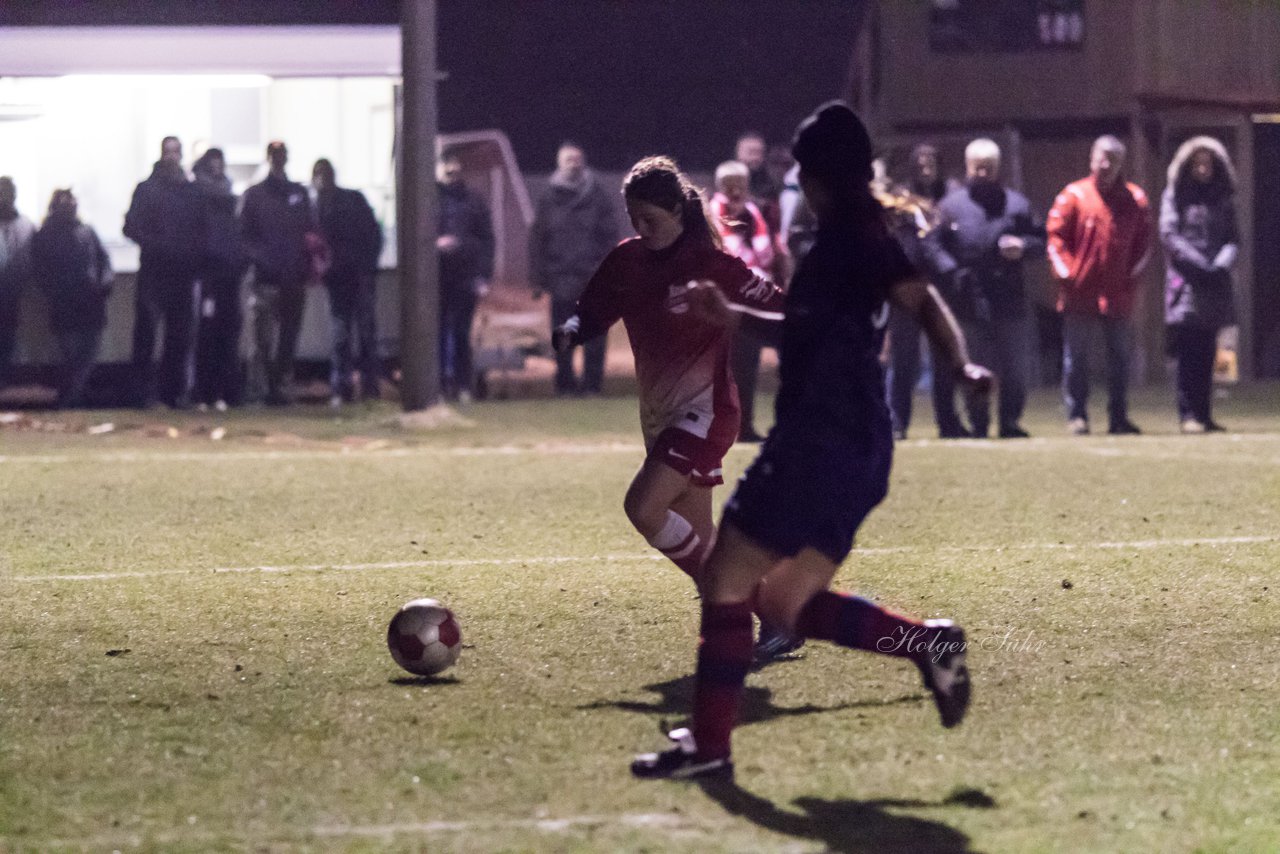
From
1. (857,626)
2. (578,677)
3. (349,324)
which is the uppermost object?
(349,324)

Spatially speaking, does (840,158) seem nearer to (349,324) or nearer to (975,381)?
(975,381)

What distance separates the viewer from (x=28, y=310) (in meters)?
18.7

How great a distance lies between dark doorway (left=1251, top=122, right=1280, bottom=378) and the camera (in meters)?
22.7

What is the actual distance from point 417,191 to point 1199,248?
6.03m

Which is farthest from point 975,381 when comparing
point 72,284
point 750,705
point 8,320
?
point 8,320

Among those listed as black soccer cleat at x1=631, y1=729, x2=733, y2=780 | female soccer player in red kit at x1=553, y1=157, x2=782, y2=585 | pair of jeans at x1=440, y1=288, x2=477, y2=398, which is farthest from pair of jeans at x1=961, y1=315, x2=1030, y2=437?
black soccer cleat at x1=631, y1=729, x2=733, y2=780

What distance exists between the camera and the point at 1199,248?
1502 centimetres

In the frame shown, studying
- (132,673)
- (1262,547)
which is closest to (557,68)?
(1262,547)

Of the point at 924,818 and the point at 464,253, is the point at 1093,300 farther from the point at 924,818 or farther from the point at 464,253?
the point at 924,818

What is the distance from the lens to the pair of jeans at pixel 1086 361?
15000mm

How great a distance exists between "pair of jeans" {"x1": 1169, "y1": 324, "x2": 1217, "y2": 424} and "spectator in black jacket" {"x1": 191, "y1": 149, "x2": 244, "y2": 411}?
817 centimetres

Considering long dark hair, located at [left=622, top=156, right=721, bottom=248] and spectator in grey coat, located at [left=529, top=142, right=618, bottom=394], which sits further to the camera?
spectator in grey coat, located at [left=529, top=142, right=618, bottom=394]

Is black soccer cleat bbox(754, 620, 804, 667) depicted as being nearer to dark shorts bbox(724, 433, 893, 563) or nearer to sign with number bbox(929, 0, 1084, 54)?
dark shorts bbox(724, 433, 893, 563)

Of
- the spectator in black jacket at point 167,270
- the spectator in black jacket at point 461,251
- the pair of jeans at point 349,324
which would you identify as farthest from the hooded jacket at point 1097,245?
the spectator in black jacket at point 167,270
